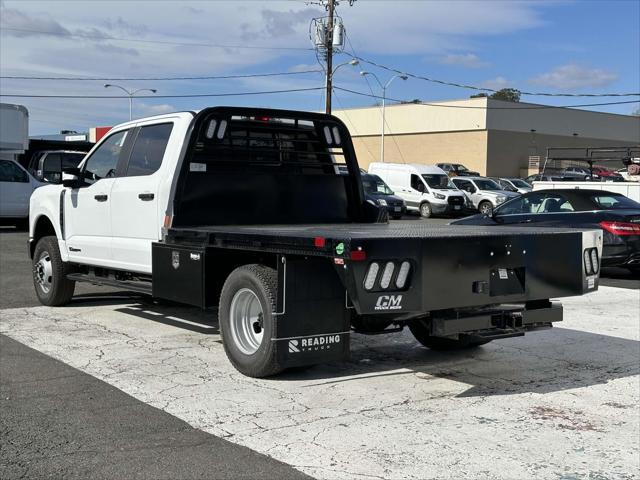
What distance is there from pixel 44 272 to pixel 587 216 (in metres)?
8.70

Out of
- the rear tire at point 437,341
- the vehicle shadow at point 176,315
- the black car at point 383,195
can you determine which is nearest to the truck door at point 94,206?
the vehicle shadow at point 176,315

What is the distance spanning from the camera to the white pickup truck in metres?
5.36

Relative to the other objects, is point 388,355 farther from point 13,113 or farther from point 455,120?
point 455,120

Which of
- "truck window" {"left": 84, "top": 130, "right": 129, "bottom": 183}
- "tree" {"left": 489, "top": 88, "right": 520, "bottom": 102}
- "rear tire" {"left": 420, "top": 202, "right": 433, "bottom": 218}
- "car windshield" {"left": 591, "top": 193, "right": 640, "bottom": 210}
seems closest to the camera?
"truck window" {"left": 84, "top": 130, "right": 129, "bottom": 183}

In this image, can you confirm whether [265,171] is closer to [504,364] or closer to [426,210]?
[504,364]

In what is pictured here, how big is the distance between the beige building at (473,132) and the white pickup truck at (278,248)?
54663 mm

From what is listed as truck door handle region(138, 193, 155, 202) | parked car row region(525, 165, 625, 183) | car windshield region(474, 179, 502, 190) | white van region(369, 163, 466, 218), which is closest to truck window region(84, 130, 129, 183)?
truck door handle region(138, 193, 155, 202)

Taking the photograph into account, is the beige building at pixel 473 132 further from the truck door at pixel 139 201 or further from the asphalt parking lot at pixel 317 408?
the truck door at pixel 139 201

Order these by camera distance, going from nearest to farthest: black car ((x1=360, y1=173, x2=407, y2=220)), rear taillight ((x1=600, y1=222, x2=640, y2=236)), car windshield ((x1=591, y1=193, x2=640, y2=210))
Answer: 1. rear taillight ((x1=600, y1=222, x2=640, y2=236))
2. car windshield ((x1=591, y1=193, x2=640, y2=210))
3. black car ((x1=360, y1=173, x2=407, y2=220))

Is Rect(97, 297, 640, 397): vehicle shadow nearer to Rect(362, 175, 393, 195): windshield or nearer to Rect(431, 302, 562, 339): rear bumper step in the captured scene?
Rect(431, 302, 562, 339): rear bumper step

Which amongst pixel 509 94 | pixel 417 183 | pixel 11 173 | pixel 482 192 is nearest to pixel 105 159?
pixel 11 173

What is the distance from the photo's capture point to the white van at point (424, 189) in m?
33.2

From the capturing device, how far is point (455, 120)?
63.2 m

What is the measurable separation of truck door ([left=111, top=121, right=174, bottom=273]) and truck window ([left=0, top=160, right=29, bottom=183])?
1441cm
